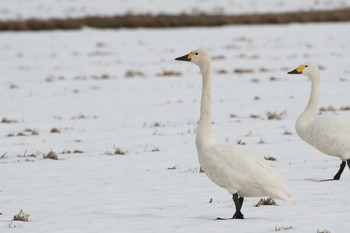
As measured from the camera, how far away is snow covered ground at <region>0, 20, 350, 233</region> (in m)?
8.72

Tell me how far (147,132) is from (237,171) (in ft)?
26.8

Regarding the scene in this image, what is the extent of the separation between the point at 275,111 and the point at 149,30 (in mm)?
27177

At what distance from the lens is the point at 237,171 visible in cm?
820

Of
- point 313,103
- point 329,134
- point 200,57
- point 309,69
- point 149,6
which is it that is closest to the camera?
point 200,57

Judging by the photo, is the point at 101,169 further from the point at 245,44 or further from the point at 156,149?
the point at 245,44

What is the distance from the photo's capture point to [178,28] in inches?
1845

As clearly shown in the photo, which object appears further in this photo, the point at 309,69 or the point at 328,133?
the point at 309,69

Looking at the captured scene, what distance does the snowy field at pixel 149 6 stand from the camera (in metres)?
56.3

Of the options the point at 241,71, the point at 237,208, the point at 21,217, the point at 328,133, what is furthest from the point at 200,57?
the point at 241,71

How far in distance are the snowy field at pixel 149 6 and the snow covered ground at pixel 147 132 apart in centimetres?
1752

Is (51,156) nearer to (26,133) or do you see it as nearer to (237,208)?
(26,133)

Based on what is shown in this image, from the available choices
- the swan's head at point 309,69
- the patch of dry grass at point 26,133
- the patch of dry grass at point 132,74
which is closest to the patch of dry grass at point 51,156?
the patch of dry grass at point 26,133

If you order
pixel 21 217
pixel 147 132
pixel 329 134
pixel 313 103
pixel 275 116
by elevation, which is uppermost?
pixel 313 103

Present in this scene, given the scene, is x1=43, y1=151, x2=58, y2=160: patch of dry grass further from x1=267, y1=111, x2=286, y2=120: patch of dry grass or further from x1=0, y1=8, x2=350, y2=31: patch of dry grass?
x1=0, y1=8, x2=350, y2=31: patch of dry grass
